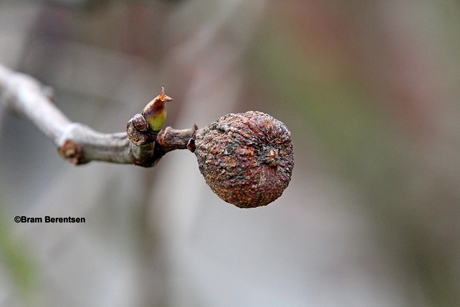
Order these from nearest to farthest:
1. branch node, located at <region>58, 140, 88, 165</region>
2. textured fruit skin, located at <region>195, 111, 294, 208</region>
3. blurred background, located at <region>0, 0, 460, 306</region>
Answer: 1. textured fruit skin, located at <region>195, 111, 294, 208</region>
2. branch node, located at <region>58, 140, 88, 165</region>
3. blurred background, located at <region>0, 0, 460, 306</region>

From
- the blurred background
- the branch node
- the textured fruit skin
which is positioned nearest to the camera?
the textured fruit skin

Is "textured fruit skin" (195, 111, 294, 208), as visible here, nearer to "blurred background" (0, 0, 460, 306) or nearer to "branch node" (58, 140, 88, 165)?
"branch node" (58, 140, 88, 165)

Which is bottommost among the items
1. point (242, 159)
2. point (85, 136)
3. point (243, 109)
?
point (242, 159)

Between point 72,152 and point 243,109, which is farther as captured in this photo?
point 243,109

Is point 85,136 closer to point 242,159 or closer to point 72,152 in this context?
point 72,152

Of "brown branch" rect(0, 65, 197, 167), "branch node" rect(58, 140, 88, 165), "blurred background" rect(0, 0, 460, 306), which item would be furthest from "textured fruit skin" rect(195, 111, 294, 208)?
"blurred background" rect(0, 0, 460, 306)

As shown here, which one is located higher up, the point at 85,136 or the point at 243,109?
the point at 243,109

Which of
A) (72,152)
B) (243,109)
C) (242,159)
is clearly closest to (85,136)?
(72,152)
